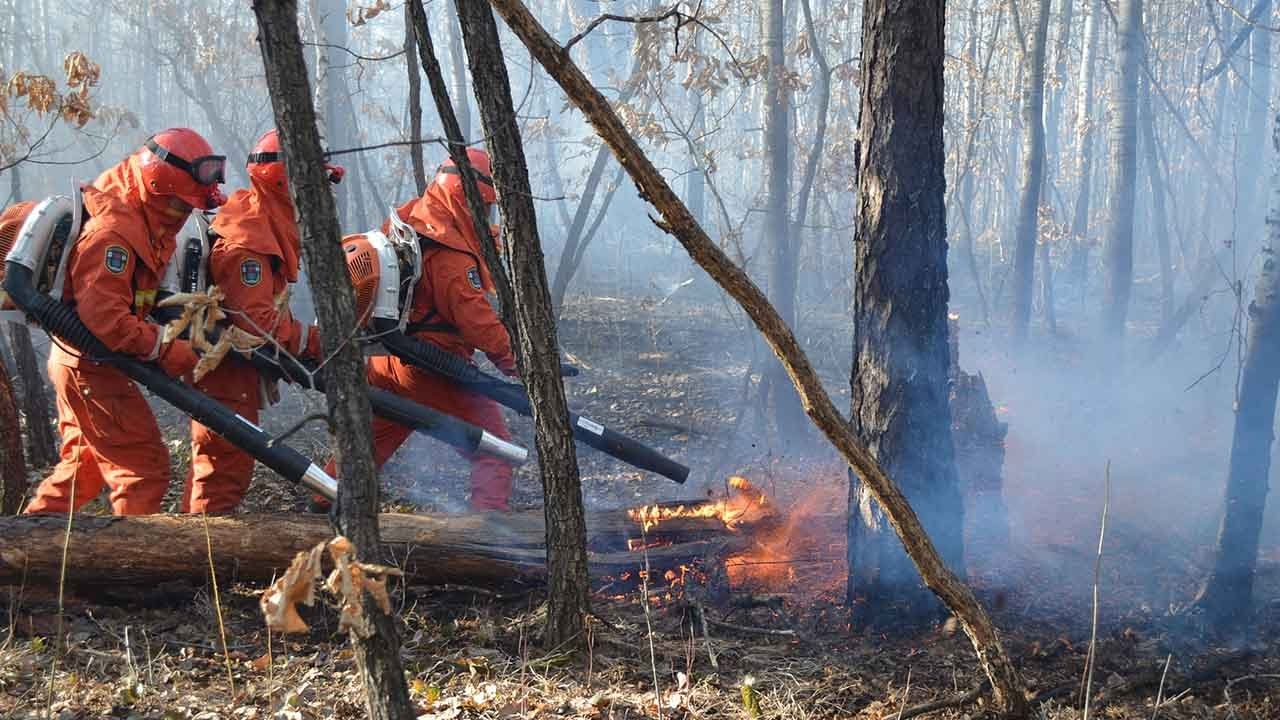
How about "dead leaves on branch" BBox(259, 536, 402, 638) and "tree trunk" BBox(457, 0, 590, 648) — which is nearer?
"dead leaves on branch" BBox(259, 536, 402, 638)

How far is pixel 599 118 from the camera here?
2.71 meters

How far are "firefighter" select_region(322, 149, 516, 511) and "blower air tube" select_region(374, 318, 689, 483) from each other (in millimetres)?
145

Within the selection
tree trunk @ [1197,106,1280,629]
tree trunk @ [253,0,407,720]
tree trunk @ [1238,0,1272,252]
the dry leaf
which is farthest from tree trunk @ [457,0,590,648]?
tree trunk @ [1238,0,1272,252]

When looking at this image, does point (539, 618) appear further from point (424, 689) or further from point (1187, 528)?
point (1187, 528)

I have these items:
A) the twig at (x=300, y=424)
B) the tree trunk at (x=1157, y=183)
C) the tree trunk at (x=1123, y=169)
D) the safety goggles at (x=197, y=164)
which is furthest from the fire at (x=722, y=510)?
the tree trunk at (x=1157, y=183)

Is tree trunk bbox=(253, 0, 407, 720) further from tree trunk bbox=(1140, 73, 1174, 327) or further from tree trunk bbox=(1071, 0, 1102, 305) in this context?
tree trunk bbox=(1071, 0, 1102, 305)

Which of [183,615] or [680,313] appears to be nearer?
[183,615]

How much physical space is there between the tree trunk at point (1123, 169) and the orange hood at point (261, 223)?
35.1 feet

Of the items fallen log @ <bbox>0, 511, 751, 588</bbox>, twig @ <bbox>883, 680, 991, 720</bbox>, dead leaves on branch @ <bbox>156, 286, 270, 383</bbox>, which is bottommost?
twig @ <bbox>883, 680, 991, 720</bbox>

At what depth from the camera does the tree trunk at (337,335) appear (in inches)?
96.7

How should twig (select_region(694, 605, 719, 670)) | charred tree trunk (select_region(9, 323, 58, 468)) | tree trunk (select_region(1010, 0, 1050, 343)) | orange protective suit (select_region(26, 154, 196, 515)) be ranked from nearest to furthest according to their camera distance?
twig (select_region(694, 605, 719, 670)), orange protective suit (select_region(26, 154, 196, 515)), charred tree trunk (select_region(9, 323, 58, 468)), tree trunk (select_region(1010, 0, 1050, 343))

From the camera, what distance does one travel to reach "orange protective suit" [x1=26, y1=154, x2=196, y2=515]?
4723 mm

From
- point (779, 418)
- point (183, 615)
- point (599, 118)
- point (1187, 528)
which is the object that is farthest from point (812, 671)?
point (779, 418)

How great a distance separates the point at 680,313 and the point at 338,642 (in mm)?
10636
